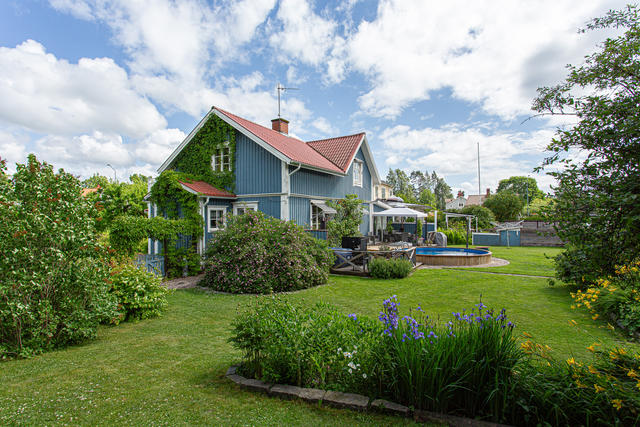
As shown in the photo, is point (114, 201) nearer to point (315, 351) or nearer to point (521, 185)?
point (315, 351)

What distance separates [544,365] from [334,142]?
61.4ft

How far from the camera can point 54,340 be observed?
5.18 m

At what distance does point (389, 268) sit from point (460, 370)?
8386 mm

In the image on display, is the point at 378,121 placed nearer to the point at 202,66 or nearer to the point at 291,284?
the point at 202,66

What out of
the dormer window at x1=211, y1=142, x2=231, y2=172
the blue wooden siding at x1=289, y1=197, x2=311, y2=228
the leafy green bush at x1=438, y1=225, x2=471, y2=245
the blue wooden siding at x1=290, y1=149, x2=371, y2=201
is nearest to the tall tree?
the leafy green bush at x1=438, y1=225, x2=471, y2=245

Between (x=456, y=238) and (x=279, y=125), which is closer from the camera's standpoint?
(x=279, y=125)

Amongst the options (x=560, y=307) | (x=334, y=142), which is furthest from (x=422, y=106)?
(x=560, y=307)

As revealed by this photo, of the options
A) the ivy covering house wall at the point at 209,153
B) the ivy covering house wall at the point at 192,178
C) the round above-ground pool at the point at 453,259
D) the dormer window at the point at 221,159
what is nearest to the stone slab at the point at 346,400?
the ivy covering house wall at the point at 192,178

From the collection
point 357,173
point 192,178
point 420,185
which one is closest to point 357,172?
point 357,173

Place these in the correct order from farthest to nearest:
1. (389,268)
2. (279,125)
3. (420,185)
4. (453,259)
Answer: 1. (420,185)
2. (279,125)
3. (453,259)
4. (389,268)

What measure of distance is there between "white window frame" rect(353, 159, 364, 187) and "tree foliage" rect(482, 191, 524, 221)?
3565 centimetres

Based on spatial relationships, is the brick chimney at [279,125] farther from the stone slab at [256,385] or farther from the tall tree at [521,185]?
the tall tree at [521,185]

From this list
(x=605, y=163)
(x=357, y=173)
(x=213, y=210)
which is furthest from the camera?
(x=357, y=173)

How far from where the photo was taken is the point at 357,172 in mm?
20656
